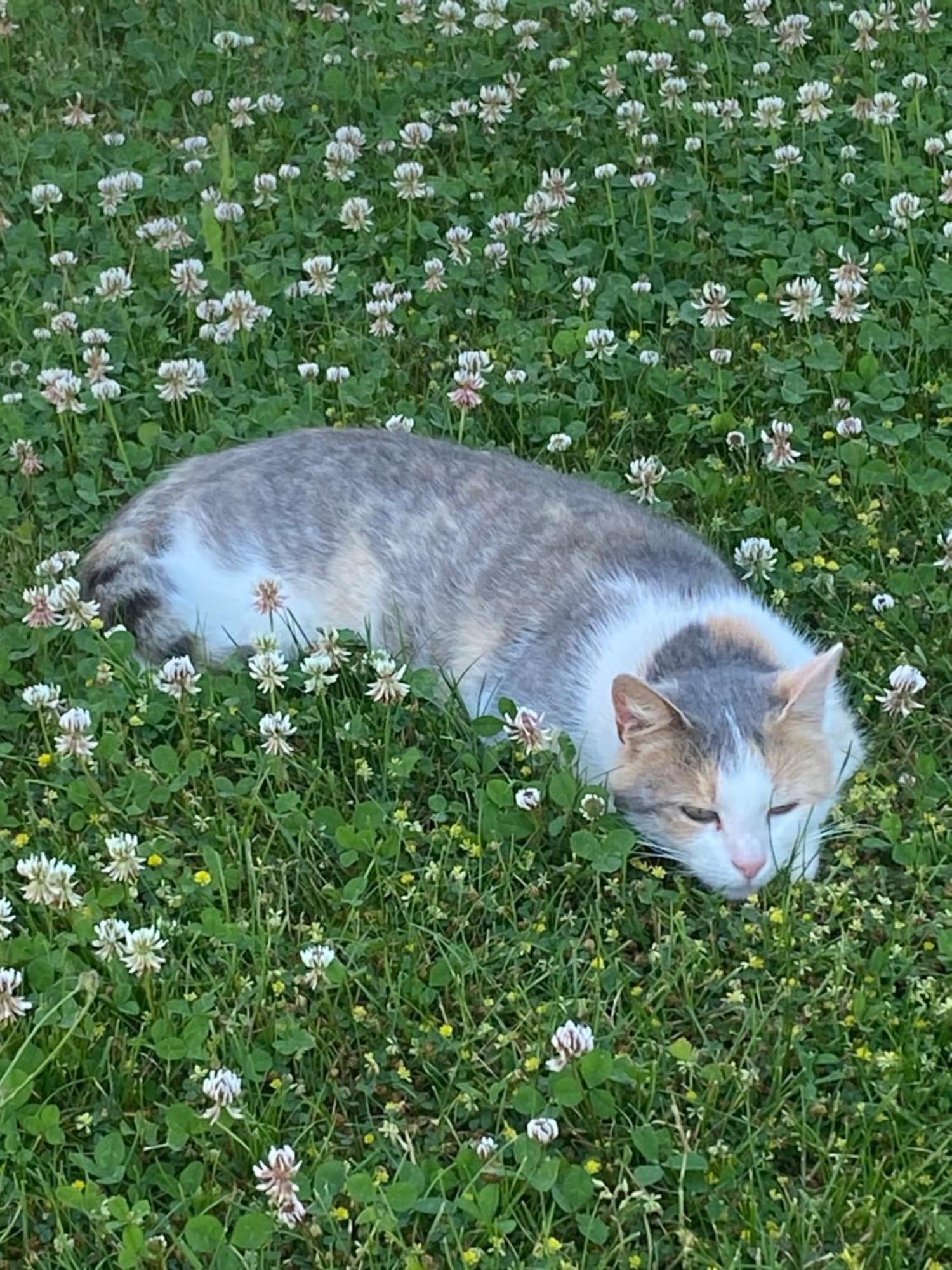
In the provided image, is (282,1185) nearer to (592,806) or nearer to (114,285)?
(592,806)

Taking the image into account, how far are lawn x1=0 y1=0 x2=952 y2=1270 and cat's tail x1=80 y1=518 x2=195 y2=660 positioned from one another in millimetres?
125

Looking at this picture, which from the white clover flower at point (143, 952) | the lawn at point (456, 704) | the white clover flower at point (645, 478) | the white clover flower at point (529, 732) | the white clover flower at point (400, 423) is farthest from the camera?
the white clover flower at point (400, 423)

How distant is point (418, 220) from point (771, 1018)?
3.99m

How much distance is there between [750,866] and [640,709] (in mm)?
456

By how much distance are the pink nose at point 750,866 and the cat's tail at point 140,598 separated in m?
1.72

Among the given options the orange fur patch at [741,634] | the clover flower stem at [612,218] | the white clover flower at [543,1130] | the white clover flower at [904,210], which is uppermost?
the white clover flower at [904,210]

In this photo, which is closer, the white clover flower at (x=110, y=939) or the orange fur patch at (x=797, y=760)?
the white clover flower at (x=110, y=939)

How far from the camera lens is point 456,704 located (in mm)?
4719

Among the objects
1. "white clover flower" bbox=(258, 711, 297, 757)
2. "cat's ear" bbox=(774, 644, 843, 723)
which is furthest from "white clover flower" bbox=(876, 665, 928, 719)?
"white clover flower" bbox=(258, 711, 297, 757)

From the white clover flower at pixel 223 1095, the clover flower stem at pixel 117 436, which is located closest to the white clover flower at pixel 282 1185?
the white clover flower at pixel 223 1095

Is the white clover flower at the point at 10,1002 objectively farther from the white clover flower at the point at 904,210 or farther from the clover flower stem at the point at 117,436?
the white clover flower at the point at 904,210

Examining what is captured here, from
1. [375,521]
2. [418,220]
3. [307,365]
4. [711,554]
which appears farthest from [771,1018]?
[418,220]

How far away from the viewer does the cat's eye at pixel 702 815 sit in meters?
4.22

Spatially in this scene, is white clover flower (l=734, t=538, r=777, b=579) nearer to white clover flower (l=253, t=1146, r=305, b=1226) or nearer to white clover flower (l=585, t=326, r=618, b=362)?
white clover flower (l=585, t=326, r=618, b=362)
